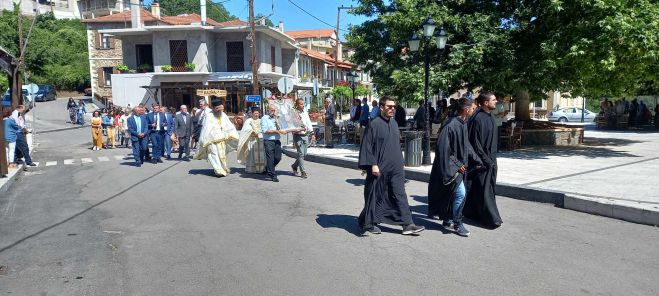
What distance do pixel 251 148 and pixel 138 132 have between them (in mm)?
3757

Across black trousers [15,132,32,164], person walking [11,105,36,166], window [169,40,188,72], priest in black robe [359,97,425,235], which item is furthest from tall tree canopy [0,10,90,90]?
priest in black robe [359,97,425,235]

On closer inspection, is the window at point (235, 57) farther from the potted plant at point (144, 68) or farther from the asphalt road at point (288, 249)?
the asphalt road at point (288, 249)

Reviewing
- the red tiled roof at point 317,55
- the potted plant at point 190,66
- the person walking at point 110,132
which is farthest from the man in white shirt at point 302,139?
the red tiled roof at point 317,55

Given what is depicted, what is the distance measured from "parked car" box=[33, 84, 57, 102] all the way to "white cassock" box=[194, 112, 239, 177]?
4221 cm

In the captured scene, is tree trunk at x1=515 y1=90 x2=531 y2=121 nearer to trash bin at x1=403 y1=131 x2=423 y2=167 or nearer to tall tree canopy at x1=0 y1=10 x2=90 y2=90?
trash bin at x1=403 y1=131 x2=423 y2=167

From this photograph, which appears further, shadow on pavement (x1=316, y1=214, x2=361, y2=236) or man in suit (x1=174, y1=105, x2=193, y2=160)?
man in suit (x1=174, y1=105, x2=193, y2=160)

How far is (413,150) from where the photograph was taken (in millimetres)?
Answer: 11578

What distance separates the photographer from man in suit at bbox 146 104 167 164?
13641mm

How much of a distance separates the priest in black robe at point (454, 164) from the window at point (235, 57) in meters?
29.4

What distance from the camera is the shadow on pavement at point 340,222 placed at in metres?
6.49

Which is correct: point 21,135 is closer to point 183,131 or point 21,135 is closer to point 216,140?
point 183,131

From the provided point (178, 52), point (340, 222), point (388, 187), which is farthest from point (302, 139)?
point (178, 52)

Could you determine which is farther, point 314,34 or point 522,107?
point 314,34

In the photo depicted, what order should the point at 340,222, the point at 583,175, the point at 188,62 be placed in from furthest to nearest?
the point at 188,62 → the point at 583,175 → the point at 340,222
